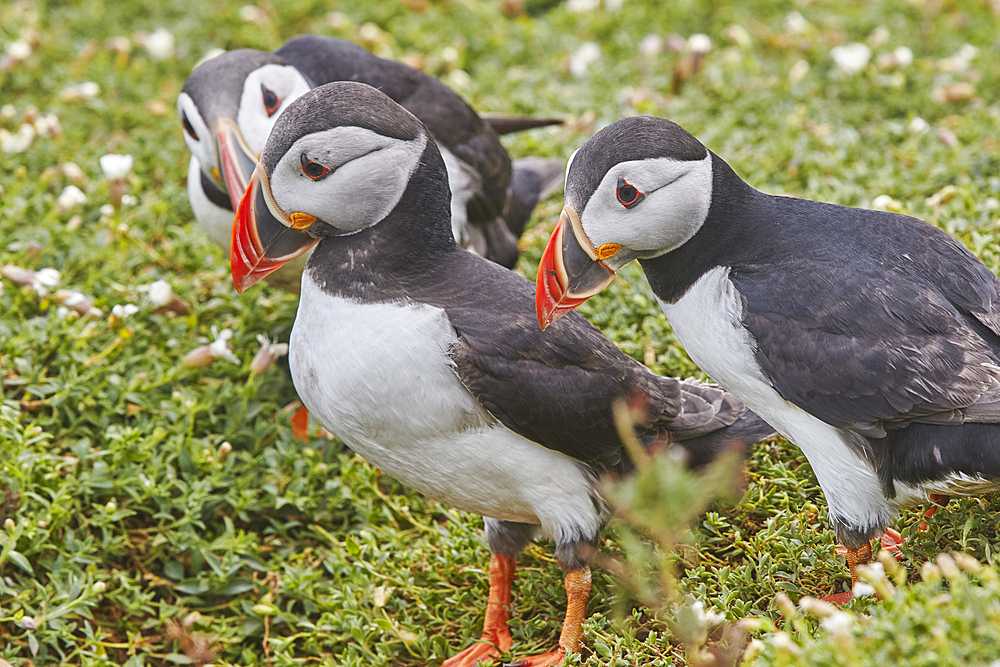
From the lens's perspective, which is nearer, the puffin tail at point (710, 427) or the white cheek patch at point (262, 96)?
the puffin tail at point (710, 427)

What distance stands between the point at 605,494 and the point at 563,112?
383cm

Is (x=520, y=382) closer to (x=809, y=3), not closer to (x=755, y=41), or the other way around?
(x=755, y=41)

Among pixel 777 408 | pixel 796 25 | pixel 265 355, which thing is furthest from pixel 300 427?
pixel 796 25

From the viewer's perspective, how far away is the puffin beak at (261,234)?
127 inches

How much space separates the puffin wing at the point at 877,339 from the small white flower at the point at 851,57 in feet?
12.1

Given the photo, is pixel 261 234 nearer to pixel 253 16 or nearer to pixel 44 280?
pixel 44 280

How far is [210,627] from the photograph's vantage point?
152 inches

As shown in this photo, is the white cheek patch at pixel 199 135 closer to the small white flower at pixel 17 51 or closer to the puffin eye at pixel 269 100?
the puffin eye at pixel 269 100

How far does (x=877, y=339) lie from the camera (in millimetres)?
2891

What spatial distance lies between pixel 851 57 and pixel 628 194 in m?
4.08

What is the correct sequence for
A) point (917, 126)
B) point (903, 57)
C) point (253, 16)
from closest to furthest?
point (917, 126) → point (903, 57) → point (253, 16)

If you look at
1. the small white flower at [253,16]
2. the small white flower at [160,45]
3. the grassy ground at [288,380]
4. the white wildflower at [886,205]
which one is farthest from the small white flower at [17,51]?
the white wildflower at [886,205]

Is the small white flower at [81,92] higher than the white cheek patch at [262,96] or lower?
lower

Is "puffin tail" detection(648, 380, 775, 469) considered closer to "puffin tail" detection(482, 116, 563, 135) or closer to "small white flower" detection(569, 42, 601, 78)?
"puffin tail" detection(482, 116, 563, 135)
